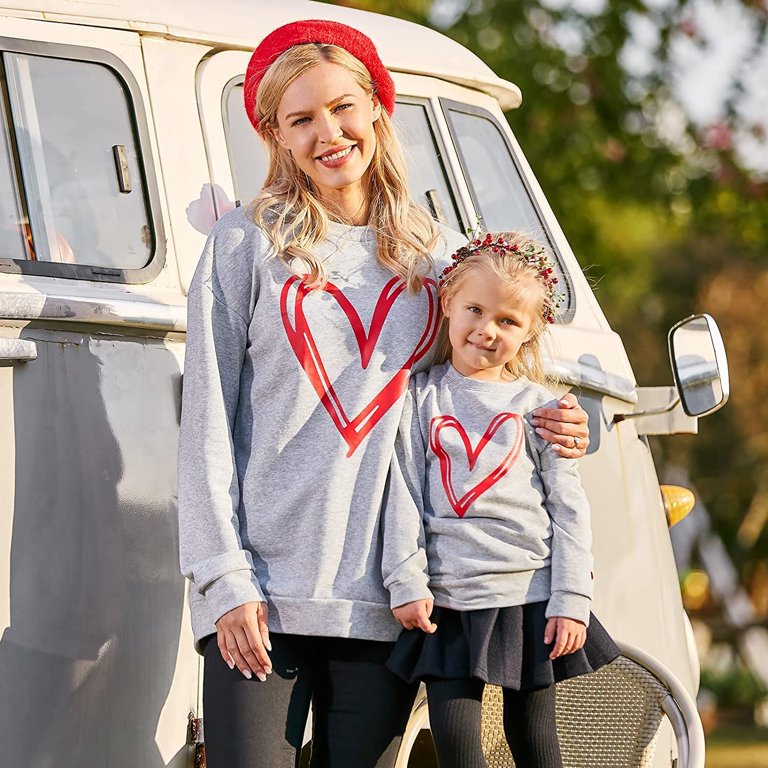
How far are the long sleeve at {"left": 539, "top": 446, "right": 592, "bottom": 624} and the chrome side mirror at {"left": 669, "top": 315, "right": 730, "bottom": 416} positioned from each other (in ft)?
3.71

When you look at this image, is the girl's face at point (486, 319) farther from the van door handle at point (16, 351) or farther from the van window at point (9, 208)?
the van window at point (9, 208)

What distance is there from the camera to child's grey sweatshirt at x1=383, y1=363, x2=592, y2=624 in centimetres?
259

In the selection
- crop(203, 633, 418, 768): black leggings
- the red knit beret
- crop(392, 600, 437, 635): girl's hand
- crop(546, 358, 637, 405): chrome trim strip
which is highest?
the red knit beret

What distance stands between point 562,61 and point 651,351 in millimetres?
10152

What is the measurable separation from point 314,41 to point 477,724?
4.61 ft

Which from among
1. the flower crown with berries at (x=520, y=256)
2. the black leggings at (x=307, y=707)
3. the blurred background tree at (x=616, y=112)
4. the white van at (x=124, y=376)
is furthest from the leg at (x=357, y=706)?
the blurred background tree at (x=616, y=112)

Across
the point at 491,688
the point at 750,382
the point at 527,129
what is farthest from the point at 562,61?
the point at 750,382

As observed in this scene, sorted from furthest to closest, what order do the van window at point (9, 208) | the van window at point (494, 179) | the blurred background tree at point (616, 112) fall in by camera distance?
the blurred background tree at point (616, 112)
the van window at point (494, 179)
the van window at point (9, 208)

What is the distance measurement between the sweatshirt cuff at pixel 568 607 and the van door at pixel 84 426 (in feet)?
2.95

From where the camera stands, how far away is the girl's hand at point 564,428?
2707 millimetres

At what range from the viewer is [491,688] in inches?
128

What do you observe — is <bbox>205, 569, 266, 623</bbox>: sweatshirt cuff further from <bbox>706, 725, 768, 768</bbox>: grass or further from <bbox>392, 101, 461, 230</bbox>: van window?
<bbox>706, 725, 768, 768</bbox>: grass

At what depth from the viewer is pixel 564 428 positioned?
271cm

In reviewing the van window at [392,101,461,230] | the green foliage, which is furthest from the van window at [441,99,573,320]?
the green foliage
